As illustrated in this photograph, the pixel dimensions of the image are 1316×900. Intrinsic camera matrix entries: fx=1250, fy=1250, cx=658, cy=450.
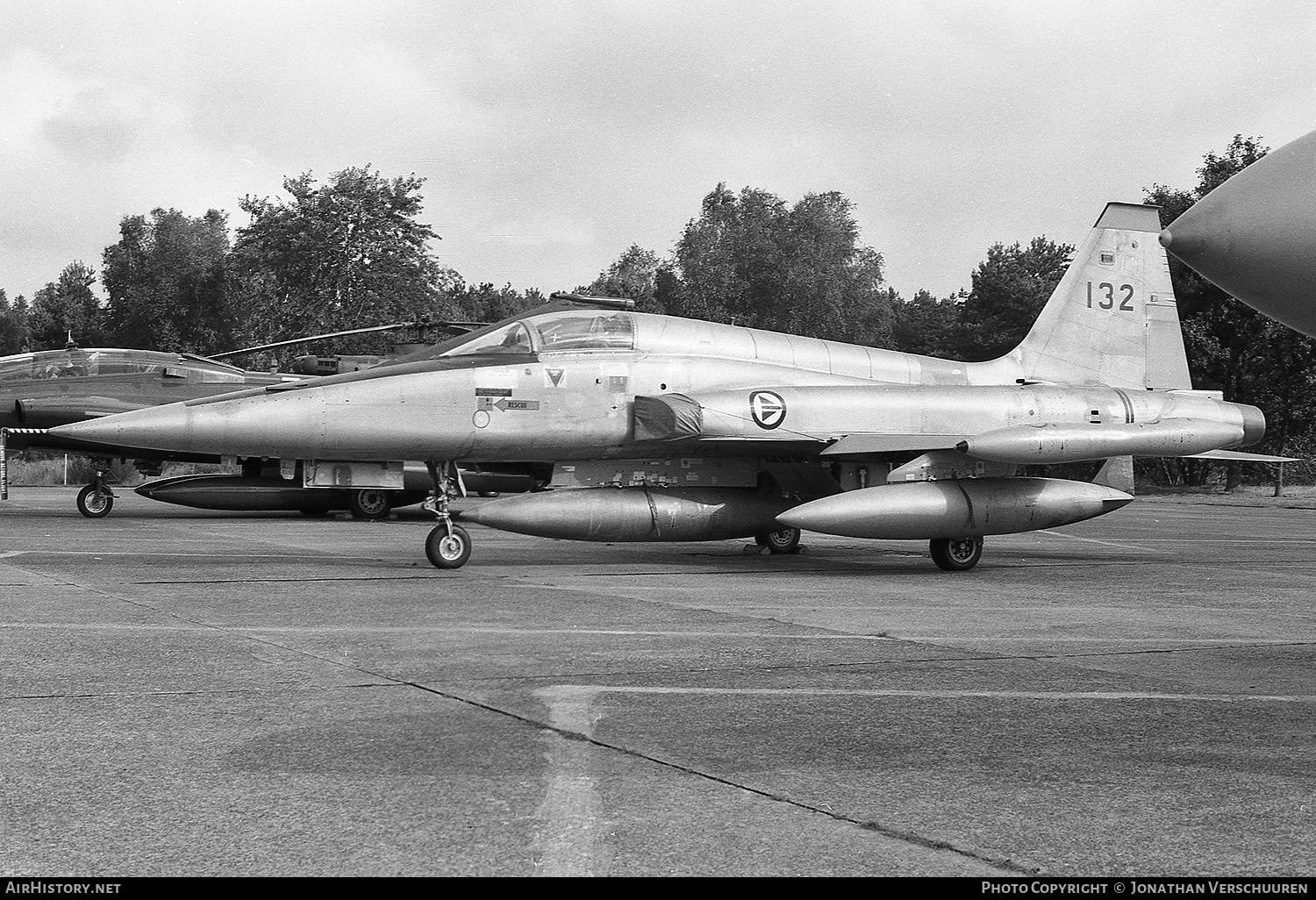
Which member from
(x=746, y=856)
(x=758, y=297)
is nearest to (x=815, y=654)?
(x=746, y=856)

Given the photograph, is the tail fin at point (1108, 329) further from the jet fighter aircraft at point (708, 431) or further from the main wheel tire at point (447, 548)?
the main wheel tire at point (447, 548)

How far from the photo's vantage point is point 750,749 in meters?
4.47

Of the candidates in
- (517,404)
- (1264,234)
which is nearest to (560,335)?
(517,404)

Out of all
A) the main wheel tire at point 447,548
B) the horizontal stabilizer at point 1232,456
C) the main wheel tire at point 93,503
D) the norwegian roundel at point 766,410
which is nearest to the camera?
the main wheel tire at point 447,548

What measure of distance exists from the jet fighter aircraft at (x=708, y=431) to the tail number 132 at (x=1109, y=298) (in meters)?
1.27

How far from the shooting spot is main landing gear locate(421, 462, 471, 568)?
11.4m

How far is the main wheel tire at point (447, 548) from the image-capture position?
450 inches

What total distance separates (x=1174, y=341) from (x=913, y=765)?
11.9 metres

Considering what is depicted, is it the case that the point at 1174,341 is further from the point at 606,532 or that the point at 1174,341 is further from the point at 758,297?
the point at 758,297

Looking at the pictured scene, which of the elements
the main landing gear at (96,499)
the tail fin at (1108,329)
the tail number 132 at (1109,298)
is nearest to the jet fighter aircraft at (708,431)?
the tail fin at (1108,329)

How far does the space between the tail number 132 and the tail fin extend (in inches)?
0.4

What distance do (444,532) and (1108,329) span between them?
8.21 meters

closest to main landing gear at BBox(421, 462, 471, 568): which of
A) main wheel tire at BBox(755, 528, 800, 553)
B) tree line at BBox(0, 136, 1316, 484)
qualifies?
main wheel tire at BBox(755, 528, 800, 553)

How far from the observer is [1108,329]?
14.7 metres
